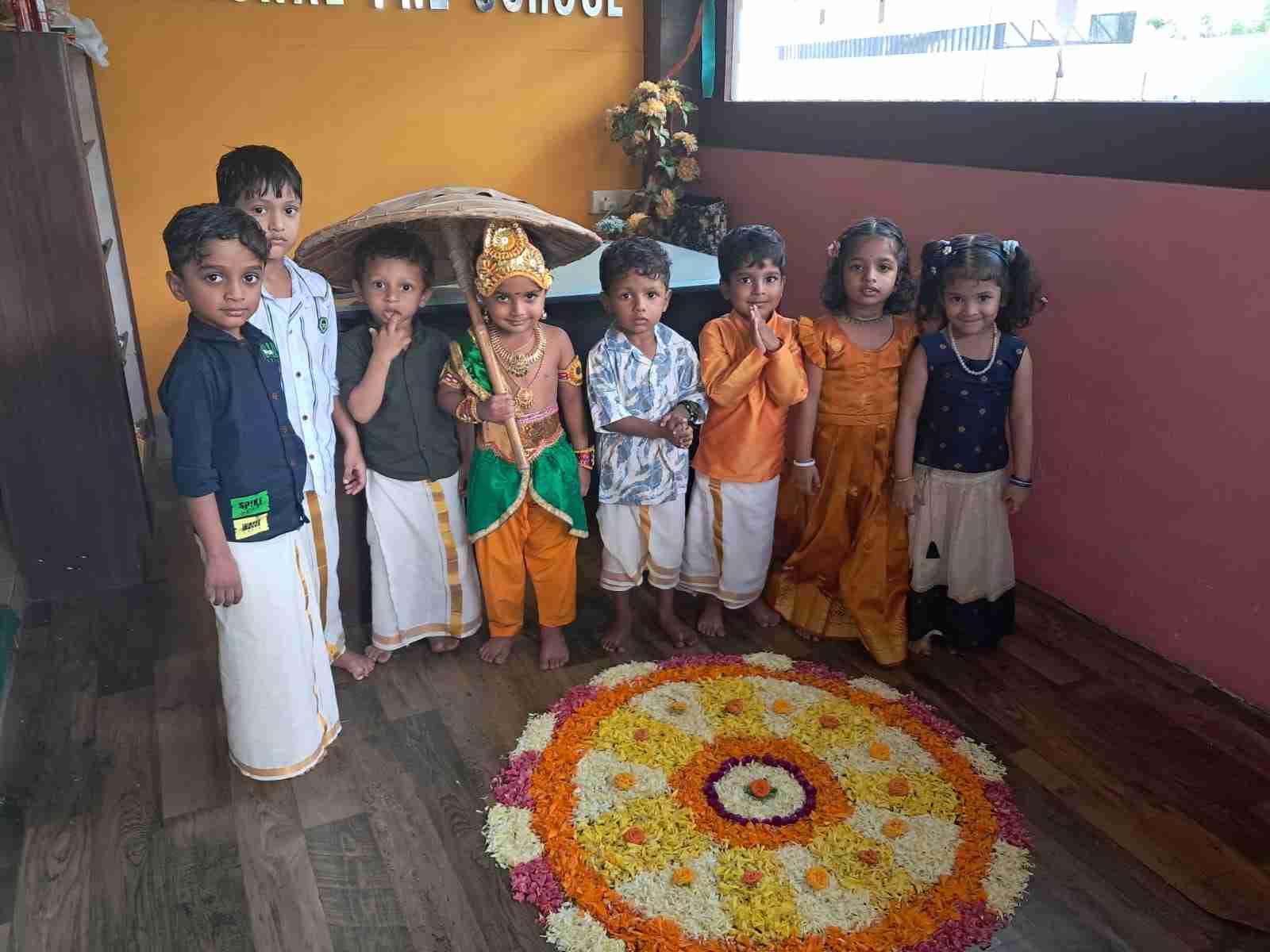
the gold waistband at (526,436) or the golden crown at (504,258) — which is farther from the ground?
the golden crown at (504,258)

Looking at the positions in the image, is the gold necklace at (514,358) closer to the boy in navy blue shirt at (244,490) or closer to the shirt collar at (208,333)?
the boy in navy blue shirt at (244,490)

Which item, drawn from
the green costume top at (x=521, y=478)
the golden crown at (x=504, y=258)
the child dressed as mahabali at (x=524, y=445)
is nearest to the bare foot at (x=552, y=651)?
the child dressed as mahabali at (x=524, y=445)

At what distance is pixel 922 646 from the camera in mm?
2535

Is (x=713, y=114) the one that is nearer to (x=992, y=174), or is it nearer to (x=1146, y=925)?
(x=992, y=174)

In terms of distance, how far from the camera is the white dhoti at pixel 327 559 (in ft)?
7.23

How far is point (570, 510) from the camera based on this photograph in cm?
234

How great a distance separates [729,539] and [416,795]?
41.3 inches

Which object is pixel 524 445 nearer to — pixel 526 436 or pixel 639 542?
pixel 526 436

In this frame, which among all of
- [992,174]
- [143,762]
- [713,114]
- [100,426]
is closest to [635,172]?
[713,114]

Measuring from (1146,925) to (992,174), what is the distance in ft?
6.78

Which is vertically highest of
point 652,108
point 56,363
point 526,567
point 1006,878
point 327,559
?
point 652,108

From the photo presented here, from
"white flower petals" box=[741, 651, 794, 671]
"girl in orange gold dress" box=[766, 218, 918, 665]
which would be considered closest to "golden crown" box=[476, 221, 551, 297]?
"girl in orange gold dress" box=[766, 218, 918, 665]

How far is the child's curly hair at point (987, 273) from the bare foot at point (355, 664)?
67.6 inches

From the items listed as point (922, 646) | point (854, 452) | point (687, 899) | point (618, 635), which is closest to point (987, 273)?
point (854, 452)
